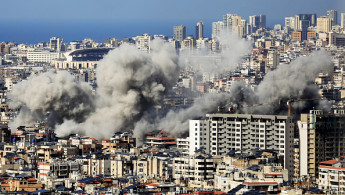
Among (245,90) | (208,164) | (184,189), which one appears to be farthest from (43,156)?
(245,90)

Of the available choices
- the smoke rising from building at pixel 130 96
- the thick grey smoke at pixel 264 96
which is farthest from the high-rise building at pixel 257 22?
the smoke rising from building at pixel 130 96

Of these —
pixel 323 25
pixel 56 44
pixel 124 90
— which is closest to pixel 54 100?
pixel 124 90

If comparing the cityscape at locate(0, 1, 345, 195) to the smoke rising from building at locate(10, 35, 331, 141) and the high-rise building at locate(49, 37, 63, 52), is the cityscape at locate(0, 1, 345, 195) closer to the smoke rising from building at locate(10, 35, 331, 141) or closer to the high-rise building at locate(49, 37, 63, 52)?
the smoke rising from building at locate(10, 35, 331, 141)

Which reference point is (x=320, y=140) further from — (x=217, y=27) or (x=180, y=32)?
(x=180, y=32)

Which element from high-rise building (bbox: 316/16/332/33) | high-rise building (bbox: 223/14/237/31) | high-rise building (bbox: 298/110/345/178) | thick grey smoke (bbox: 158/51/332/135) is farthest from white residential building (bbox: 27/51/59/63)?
high-rise building (bbox: 298/110/345/178)

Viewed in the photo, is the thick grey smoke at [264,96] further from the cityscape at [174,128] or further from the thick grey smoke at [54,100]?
the thick grey smoke at [54,100]
